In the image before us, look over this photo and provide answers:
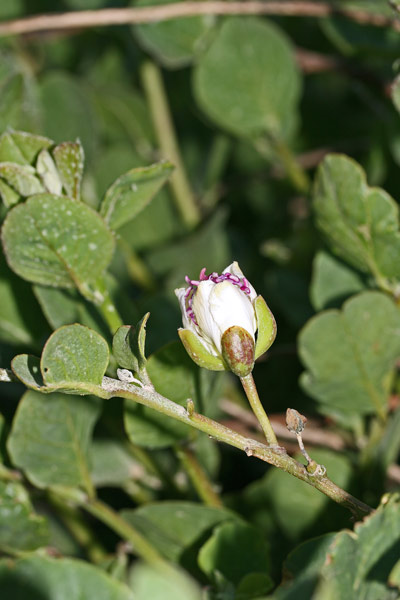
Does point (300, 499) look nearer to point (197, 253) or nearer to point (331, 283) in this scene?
point (331, 283)

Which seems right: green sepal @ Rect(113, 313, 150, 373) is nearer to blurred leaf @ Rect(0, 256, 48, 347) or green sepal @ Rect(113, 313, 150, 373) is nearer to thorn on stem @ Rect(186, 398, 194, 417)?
thorn on stem @ Rect(186, 398, 194, 417)

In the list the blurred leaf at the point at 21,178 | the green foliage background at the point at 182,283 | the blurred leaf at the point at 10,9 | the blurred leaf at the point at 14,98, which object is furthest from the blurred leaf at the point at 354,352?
the blurred leaf at the point at 10,9

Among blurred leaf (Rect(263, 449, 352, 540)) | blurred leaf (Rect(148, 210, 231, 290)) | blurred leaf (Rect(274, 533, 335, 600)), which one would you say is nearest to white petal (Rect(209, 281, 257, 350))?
blurred leaf (Rect(274, 533, 335, 600))

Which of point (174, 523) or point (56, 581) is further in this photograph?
point (174, 523)

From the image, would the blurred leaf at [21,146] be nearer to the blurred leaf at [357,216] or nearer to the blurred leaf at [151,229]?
the blurred leaf at [357,216]

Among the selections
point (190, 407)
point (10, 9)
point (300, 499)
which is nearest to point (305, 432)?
point (300, 499)
